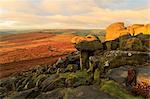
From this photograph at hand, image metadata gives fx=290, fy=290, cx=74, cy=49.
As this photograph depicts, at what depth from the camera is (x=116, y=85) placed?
14070 mm

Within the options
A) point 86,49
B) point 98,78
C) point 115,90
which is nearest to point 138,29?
point 86,49

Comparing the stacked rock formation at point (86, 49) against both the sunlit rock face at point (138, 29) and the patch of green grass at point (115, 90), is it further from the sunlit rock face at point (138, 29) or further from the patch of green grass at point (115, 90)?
the sunlit rock face at point (138, 29)

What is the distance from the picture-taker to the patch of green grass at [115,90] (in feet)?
43.1

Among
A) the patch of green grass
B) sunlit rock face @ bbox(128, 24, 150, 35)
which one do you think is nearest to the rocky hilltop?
the patch of green grass

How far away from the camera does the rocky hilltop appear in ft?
44.3

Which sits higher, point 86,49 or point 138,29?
point 138,29

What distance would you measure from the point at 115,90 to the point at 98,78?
1893mm

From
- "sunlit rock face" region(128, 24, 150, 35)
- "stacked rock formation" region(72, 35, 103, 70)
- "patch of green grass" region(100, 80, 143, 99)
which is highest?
"sunlit rock face" region(128, 24, 150, 35)

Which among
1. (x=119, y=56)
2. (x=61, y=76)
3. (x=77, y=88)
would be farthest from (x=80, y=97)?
(x=119, y=56)

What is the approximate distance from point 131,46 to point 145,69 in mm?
3332

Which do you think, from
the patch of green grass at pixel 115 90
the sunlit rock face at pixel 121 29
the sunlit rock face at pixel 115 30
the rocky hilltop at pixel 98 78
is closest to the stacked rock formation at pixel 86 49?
the rocky hilltop at pixel 98 78

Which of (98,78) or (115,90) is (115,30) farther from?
(115,90)

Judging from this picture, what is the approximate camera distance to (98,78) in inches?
601

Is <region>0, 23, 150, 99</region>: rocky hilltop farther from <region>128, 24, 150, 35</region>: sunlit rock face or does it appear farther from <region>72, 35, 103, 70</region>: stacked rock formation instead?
<region>128, 24, 150, 35</region>: sunlit rock face
